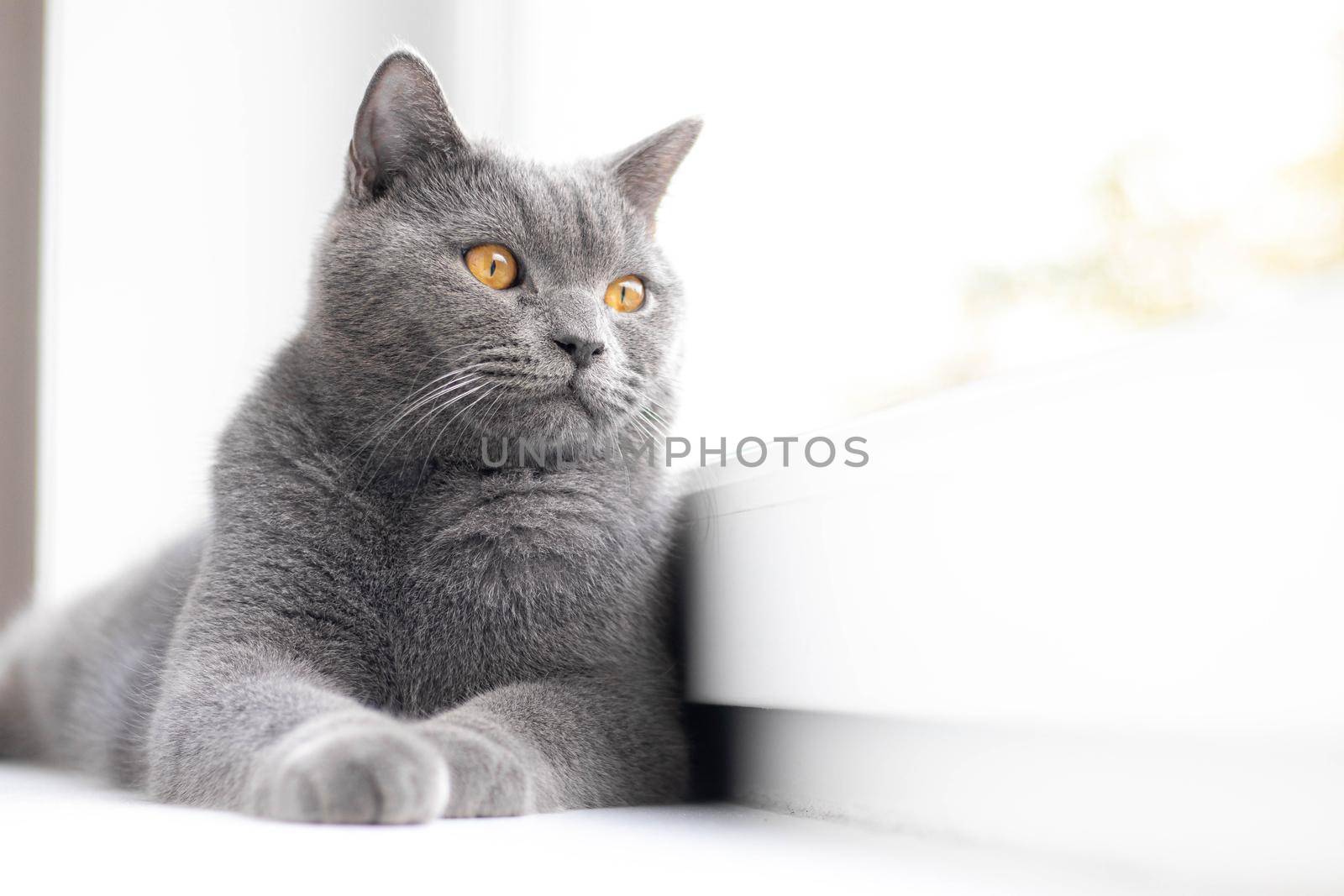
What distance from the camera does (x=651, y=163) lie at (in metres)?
1.30

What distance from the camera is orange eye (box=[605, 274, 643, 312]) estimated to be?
121 cm

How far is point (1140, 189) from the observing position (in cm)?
112

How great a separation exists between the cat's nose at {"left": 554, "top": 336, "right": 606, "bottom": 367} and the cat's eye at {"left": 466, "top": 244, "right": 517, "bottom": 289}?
3.7 inches

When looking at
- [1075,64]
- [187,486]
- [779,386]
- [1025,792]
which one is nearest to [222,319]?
[187,486]

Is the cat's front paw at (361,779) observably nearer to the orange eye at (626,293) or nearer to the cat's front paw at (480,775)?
the cat's front paw at (480,775)

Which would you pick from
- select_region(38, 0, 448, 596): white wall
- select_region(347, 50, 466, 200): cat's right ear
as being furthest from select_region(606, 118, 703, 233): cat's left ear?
select_region(38, 0, 448, 596): white wall

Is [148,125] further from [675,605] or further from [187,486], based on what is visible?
[675,605]

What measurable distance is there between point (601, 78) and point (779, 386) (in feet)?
2.00

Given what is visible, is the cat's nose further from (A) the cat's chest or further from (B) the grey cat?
(A) the cat's chest

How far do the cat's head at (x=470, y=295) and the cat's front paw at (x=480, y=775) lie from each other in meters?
0.32

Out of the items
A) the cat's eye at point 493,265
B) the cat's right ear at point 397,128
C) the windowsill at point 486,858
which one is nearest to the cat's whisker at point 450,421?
the cat's eye at point 493,265

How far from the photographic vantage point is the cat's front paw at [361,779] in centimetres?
74

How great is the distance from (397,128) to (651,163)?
283 mm

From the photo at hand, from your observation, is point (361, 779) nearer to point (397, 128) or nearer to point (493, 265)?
point (493, 265)
